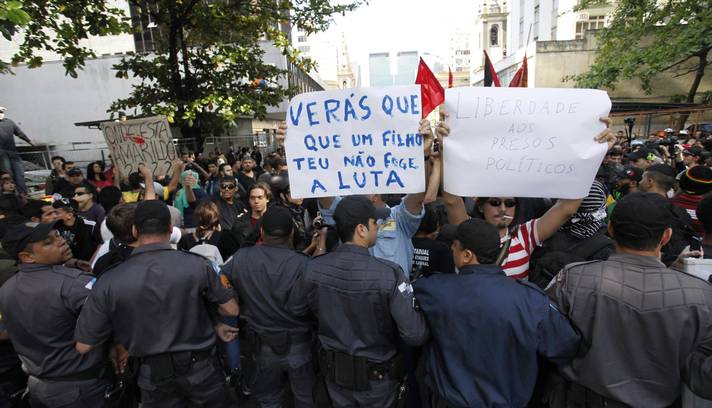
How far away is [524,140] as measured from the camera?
2467 millimetres

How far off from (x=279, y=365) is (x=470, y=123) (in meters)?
2.01

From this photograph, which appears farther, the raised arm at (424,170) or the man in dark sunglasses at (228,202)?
the man in dark sunglasses at (228,202)

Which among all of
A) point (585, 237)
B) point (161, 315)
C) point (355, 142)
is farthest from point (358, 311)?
point (585, 237)

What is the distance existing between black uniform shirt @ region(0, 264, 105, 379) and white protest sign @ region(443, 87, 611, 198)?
98.3 inches

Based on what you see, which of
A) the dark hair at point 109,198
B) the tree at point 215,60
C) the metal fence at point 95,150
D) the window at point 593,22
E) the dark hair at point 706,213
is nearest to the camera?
the dark hair at point 706,213

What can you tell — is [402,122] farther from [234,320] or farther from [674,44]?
[674,44]

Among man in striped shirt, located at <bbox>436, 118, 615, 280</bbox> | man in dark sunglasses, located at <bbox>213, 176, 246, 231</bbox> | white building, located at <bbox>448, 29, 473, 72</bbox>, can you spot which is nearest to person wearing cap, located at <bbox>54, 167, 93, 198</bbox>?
man in dark sunglasses, located at <bbox>213, 176, 246, 231</bbox>

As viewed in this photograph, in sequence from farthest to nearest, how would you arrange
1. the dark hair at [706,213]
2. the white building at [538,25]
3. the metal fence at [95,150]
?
1. the white building at [538,25]
2. the metal fence at [95,150]
3. the dark hair at [706,213]

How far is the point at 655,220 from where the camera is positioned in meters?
1.90

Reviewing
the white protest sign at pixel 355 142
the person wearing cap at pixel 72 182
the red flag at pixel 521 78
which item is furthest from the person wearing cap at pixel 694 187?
the person wearing cap at pixel 72 182

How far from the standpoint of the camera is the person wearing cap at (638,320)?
1.77 meters

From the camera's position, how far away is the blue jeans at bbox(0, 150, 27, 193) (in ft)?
24.8

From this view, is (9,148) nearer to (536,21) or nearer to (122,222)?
(122,222)

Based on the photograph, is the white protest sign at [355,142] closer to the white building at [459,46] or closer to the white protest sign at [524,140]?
the white protest sign at [524,140]
